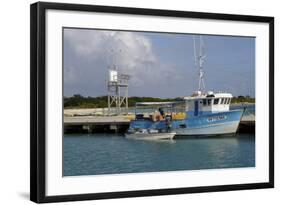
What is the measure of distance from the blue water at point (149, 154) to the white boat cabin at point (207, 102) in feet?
1.02

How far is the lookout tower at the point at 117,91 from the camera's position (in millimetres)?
6770

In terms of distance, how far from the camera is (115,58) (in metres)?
6.80

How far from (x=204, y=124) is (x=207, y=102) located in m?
0.23

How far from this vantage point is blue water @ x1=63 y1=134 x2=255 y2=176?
6.66 m

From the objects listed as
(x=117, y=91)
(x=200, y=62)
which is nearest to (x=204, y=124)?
(x=200, y=62)

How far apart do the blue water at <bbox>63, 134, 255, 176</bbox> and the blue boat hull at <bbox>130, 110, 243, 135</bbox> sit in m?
0.09

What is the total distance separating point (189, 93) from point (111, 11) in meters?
1.21

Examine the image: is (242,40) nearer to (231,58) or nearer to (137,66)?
(231,58)

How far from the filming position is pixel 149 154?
274 inches

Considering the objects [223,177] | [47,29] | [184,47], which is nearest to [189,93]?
→ [184,47]

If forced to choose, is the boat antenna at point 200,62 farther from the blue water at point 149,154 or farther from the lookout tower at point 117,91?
the lookout tower at point 117,91

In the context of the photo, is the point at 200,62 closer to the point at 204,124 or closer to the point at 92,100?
the point at 204,124

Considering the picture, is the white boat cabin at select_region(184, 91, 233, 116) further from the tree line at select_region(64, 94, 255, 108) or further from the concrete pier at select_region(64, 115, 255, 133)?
the concrete pier at select_region(64, 115, 255, 133)

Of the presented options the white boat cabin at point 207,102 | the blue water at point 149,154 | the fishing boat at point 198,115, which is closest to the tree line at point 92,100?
the fishing boat at point 198,115
